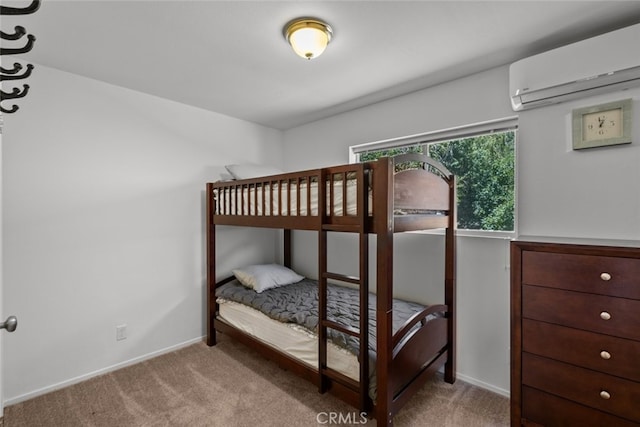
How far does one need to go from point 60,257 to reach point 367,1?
2.72m

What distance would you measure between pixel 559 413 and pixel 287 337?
1664mm

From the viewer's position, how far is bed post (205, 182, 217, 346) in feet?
10.0

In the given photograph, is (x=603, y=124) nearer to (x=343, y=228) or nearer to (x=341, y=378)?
(x=343, y=228)

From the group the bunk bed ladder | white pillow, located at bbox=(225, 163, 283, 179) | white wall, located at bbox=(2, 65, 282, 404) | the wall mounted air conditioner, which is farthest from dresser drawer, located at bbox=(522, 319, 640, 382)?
white wall, located at bbox=(2, 65, 282, 404)

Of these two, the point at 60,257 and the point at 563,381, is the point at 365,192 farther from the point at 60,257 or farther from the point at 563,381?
the point at 60,257

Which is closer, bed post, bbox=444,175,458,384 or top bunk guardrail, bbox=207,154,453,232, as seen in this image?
top bunk guardrail, bbox=207,154,453,232

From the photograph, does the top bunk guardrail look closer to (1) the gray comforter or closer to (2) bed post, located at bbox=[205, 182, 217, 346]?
(2) bed post, located at bbox=[205, 182, 217, 346]

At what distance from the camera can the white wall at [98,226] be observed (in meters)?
2.23

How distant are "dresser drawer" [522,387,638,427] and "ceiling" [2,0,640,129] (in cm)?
208

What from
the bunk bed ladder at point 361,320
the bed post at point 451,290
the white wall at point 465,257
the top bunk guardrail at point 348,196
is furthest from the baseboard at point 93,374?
the bed post at point 451,290

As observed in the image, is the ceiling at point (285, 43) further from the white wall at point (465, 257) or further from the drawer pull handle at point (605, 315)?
the drawer pull handle at point (605, 315)

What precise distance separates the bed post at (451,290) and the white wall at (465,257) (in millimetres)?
82

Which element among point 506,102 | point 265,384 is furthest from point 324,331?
point 506,102

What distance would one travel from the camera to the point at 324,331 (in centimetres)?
207
